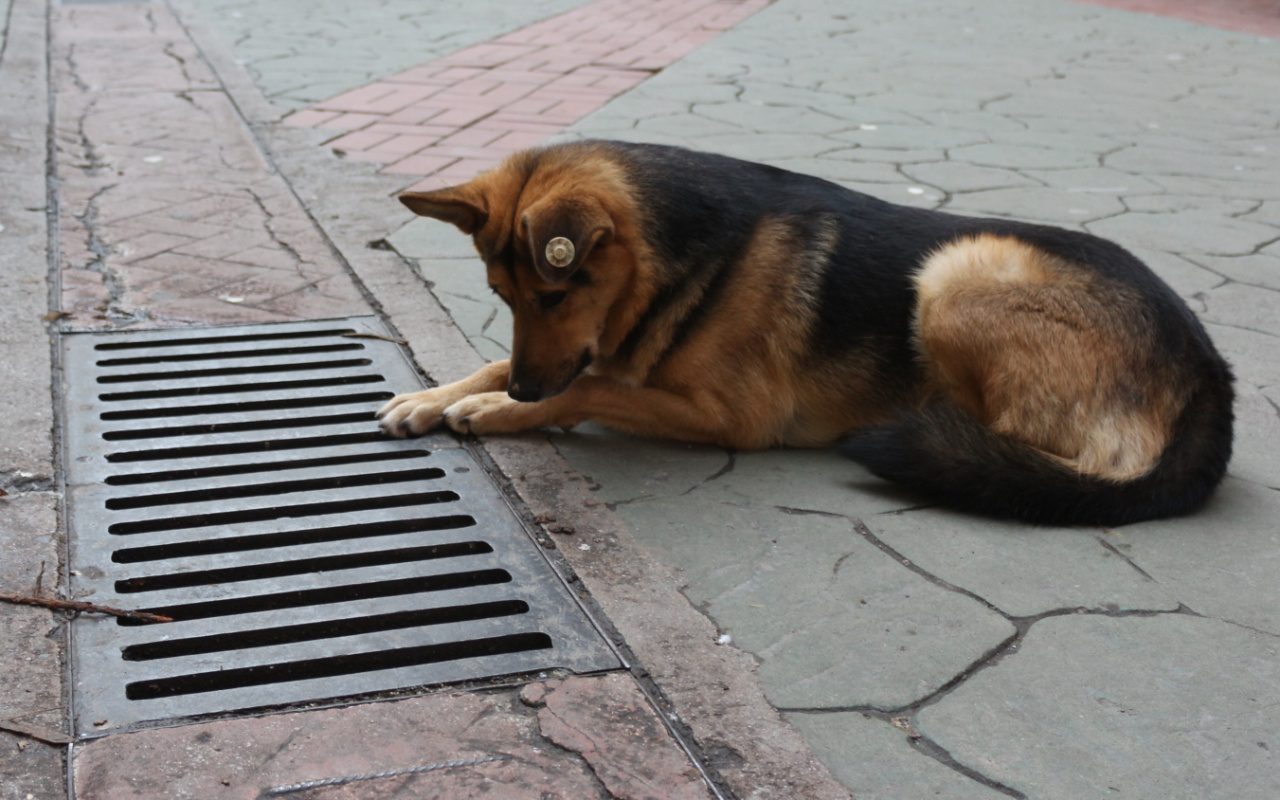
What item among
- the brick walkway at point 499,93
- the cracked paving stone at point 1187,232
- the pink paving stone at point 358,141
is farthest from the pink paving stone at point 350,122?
the cracked paving stone at point 1187,232

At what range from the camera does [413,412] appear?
3.35 meters

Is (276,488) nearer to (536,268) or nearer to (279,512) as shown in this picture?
(279,512)

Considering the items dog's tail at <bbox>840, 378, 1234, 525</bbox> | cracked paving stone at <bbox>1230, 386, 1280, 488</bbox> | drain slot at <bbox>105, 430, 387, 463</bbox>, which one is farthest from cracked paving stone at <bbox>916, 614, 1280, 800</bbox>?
drain slot at <bbox>105, 430, 387, 463</bbox>

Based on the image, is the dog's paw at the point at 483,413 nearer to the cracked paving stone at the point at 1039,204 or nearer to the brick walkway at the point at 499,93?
the brick walkway at the point at 499,93

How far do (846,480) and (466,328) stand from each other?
1581mm

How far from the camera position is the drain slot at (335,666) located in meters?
2.26

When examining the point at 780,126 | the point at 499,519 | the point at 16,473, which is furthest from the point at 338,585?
the point at 780,126

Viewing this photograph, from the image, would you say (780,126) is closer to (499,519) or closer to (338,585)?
(499,519)

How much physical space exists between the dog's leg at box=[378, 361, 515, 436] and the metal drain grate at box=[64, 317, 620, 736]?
0.16 ft

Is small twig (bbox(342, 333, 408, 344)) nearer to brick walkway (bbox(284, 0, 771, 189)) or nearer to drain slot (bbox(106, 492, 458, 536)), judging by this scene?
drain slot (bbox(106, 492, 458, 536))

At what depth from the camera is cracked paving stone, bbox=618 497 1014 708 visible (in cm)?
234

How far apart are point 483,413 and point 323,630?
40.5 inches

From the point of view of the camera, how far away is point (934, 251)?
11.0 feet

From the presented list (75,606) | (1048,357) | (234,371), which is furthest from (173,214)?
(1048,357)
